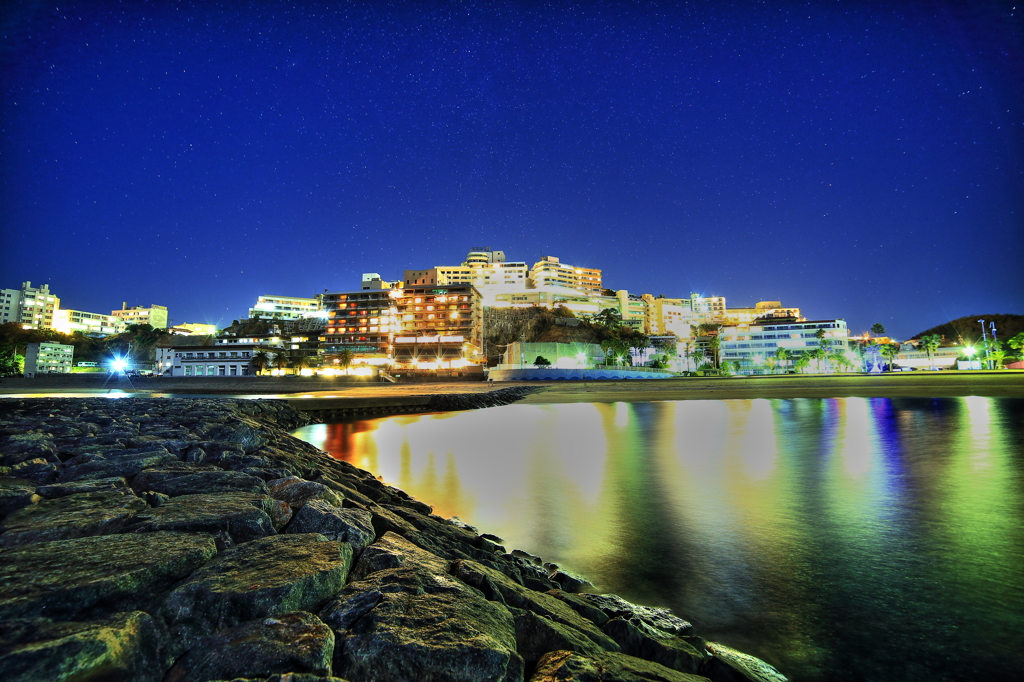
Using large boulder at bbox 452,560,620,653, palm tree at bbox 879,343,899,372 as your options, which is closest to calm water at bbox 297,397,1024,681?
large boulder at bbox 452,560,620,653

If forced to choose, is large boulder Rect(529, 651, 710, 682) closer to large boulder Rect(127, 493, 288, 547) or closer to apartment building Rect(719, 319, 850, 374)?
large boulder Rect(127, 493, 288, 547)

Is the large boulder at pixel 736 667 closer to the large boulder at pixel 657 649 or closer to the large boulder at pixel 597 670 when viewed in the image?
the large boulder at pixel 657 649

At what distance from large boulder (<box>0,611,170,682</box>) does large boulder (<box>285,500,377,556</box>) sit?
1624 mm

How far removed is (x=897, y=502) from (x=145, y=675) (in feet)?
40.3

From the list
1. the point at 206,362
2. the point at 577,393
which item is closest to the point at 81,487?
the point at 577,393

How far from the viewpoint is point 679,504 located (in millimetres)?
10078

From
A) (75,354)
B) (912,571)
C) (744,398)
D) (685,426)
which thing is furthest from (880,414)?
(75,354)

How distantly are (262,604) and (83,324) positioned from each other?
248897mm

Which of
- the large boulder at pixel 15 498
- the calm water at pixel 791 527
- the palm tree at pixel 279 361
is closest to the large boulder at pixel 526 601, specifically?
the calm water at pixel 791 527

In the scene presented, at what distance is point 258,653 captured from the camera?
7.11 feet

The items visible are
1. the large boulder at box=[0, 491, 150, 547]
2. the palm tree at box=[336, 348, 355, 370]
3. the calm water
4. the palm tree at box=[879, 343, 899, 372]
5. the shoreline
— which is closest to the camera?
the large boulder at box=[0, 491, 150, 547]

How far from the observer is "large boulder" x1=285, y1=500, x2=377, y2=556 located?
13.0 ft

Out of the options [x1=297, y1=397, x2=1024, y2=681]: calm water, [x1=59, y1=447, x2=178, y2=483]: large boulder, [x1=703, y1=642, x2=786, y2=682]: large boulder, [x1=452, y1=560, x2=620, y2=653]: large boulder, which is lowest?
[x1=297, y1=397, x2=1024, y2=681]: calm water

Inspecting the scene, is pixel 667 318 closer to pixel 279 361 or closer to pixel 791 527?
pixel 279 361
